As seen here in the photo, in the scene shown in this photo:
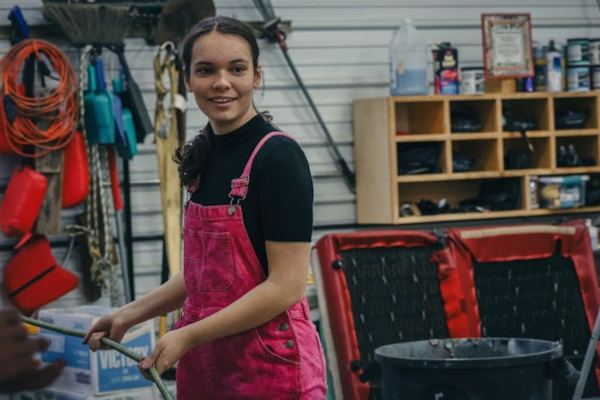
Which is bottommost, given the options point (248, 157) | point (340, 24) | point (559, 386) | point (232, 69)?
point (559, 386)

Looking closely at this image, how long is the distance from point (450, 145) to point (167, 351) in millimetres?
4365

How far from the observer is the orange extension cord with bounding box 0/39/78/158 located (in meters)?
5.79

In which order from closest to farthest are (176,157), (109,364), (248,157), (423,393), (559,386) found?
(248,157)
(176,157)
(423,393)
(109,364)
(559,386)

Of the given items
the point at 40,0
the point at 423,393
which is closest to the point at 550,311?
the point at 423,393

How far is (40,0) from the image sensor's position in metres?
6.15

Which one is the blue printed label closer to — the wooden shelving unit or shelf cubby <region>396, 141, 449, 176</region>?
the wooden shelving unit

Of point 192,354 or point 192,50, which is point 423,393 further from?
point 192,50

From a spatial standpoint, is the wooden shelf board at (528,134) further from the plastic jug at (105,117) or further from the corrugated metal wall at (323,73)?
the plastic jug at (105,117)

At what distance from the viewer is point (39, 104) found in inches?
229

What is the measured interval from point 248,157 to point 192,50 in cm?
31

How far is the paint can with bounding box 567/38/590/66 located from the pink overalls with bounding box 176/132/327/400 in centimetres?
481

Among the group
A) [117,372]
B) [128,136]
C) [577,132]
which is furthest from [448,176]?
[117,372]

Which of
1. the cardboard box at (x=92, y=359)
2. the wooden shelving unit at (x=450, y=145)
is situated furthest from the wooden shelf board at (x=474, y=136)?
the cardboard box at (x=92, y=359)

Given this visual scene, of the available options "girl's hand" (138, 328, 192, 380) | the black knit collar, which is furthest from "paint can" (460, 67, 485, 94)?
"girl's hand" (138, 328, 192, 380)
